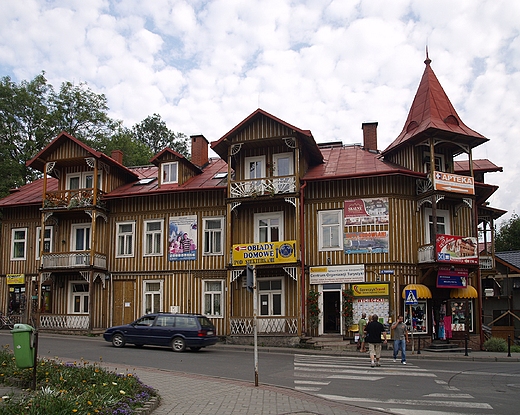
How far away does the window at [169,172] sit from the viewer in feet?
101

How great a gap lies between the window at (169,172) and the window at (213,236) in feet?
10.8

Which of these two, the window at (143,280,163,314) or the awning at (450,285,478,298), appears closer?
the awning at (450,285,478,298)

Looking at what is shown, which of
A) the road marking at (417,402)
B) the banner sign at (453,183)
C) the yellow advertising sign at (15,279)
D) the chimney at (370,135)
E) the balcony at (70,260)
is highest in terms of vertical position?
the chimney at (370,135)

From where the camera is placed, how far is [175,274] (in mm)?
29312

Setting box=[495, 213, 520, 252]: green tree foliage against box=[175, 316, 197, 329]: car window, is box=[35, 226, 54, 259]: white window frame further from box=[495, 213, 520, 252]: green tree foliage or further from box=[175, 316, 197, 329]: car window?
box=[495, 213, 520, 252]: green tree foliage

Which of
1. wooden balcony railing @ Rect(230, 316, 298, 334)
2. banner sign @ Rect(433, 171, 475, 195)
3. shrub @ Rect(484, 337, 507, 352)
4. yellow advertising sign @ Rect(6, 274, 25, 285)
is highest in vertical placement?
banner sign @ Rect(433, 171, 475, 195)

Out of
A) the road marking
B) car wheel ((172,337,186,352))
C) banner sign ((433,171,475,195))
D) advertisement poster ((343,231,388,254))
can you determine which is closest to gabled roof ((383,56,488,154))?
banner sign ((433,171,475,195))

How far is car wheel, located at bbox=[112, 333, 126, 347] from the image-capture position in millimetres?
22548

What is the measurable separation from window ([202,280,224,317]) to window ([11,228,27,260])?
11.6 metres

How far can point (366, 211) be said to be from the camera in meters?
26.3

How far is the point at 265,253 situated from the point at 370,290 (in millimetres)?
5117

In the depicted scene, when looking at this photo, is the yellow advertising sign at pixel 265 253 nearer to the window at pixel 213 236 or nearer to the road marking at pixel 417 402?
the window at pixel 213 236

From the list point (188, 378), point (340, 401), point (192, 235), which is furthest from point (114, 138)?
point (340, 401)

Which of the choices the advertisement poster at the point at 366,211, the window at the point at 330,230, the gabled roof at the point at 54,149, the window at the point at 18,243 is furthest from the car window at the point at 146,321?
the window at the point at 18,243
